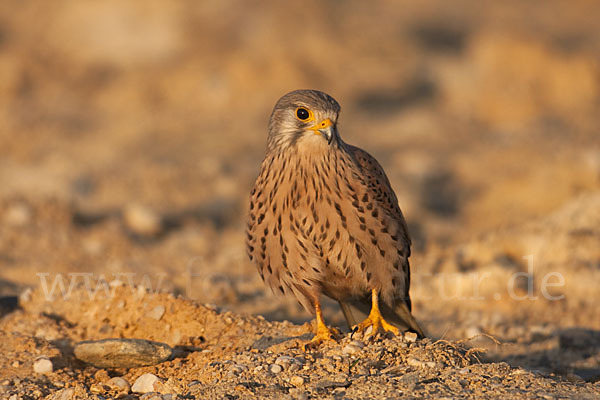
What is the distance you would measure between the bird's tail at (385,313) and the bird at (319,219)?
22 centimetres

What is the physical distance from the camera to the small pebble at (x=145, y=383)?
4.42 m

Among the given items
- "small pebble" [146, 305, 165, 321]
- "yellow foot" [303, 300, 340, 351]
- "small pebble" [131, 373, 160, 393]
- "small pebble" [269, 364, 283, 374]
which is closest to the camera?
"small pebble" [269, 364, 283, 374]

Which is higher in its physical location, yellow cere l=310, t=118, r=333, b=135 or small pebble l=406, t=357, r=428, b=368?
yellow cere l=310, t=118, r=333, b=135

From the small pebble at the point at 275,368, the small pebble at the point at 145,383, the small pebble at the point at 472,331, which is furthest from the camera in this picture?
the small pebble at the point at 472,331

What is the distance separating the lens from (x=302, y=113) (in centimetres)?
478

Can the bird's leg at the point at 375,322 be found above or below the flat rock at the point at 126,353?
above

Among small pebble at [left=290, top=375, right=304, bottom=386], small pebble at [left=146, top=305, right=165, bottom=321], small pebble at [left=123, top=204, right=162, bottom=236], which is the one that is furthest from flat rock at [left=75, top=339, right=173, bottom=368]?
small pebble at [left=123, top=204, right=162, bottom=236]

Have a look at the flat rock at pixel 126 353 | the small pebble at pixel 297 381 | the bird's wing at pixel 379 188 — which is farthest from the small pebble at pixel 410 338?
the flat rock at pixel 126 353

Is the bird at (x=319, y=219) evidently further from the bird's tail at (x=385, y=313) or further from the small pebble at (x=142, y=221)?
the small pebble at (x=142, y=221)

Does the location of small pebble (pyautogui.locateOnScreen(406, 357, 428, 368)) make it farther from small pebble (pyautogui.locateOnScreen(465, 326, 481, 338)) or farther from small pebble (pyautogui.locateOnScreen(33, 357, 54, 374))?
small pebble (pyautogui.locateOnScreen(33, 357, 54, 374))

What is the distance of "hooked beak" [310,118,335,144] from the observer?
470cm

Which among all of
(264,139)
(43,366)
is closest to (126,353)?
(43,366)

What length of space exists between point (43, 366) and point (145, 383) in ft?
2.20

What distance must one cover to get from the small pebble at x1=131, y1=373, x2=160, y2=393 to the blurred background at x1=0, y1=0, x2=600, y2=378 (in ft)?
6.17
